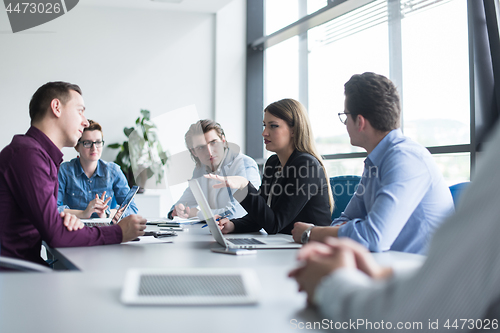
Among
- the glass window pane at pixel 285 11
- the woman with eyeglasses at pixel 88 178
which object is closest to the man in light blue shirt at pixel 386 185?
the woman with eyeglasses at pixel 88 178

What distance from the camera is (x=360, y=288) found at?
2.02 feet

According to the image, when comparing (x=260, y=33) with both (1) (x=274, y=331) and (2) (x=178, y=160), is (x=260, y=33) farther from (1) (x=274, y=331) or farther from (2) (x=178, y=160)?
(1) (x=274, y=331)

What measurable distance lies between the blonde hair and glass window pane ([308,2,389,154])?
177cm

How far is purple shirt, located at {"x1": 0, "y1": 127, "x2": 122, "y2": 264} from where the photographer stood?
5.15 feet

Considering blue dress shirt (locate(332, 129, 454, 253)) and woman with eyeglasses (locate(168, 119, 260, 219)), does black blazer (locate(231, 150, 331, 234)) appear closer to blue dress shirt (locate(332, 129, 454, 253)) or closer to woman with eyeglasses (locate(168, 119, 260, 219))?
blue dress shirt (locate(332, 129, 454, 253))

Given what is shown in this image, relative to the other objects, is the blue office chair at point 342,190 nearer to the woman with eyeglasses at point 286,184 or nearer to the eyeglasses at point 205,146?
the woman with eyeglasses at point 286,184

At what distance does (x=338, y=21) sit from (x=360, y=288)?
442 centimetres

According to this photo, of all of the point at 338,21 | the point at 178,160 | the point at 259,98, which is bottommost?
the point at 178,160

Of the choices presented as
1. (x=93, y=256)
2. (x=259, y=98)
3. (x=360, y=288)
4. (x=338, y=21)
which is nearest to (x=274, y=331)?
(x=360, y=288)

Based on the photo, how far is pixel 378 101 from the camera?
5.62 feet

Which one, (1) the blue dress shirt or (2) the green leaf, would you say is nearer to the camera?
(1) the blue dress shirt

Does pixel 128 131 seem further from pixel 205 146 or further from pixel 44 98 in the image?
pixel 44 98

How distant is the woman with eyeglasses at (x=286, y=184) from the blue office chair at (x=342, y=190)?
0.19m

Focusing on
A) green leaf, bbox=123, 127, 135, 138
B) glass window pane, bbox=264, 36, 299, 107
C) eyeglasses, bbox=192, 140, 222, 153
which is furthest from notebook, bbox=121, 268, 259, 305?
green leaf, bbox=123, 127, 135, 138
